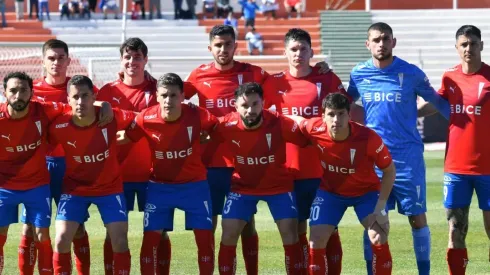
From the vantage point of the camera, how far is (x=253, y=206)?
8.95 meters

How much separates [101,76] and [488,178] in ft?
53.4

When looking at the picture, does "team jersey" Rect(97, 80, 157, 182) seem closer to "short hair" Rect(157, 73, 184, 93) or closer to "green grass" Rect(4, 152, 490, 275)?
"short hair" Rect(157, 73, 184, 93)

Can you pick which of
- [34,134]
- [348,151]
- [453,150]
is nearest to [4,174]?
[34,134]

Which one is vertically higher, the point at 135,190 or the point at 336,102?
the point at 336,102

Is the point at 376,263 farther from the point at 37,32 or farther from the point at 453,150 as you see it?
the point at 37,32

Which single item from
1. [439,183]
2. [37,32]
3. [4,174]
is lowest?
[439,183]

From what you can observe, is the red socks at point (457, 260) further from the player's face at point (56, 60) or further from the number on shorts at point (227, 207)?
the player's face at point (56, 60)

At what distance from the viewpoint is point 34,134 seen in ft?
29.0

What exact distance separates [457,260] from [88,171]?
360 cm

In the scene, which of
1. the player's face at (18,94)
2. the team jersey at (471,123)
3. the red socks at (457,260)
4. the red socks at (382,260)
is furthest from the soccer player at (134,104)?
the team jersey at (471,123)

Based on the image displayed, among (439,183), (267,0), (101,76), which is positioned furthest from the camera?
(267,0)

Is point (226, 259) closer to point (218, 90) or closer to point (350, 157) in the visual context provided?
point (350, 157)

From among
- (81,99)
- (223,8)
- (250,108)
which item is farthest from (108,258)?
(223,8)

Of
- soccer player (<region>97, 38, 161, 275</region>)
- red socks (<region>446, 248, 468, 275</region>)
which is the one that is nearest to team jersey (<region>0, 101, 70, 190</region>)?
soccer player (<region>97, 38, 161, 275</region>)
